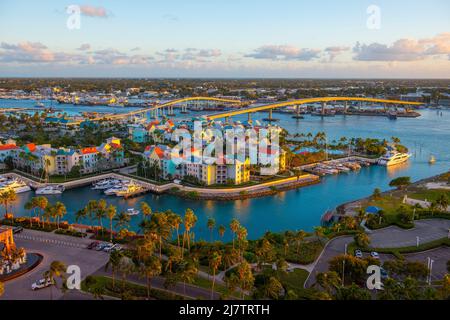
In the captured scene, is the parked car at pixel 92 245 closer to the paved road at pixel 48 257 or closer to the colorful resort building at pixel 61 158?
the paved road at pixel 48 257

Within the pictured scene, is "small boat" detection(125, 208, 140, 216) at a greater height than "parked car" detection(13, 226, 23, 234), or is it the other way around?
"parked car" detection(13, 226, 23, 234)

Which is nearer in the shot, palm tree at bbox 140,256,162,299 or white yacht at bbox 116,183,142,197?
palm tree at bbox 140,256,162,299

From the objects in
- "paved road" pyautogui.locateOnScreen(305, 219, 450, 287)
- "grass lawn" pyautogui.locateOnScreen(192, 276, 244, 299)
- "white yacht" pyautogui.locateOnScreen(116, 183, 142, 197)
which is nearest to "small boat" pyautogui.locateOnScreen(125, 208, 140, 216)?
"white yacht" pyautogui.locateOnScreen(116, 183, 142, 197)

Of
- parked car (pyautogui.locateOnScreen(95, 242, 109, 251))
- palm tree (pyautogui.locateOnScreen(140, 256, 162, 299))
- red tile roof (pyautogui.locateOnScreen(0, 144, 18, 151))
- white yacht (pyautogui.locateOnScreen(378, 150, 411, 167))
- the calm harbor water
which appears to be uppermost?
red tile roof (pyautogui.locateOnScreen(0, 144, 18, 151))

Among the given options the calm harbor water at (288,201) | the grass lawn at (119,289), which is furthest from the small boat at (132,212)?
the grass lawn at (119,289)

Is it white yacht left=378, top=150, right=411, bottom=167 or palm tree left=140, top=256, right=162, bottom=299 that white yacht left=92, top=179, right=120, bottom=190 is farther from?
white yacht left=378, top=150, right=411, bottom=167

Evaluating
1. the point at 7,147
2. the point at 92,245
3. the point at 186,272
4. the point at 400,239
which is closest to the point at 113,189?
the point at 92,245
